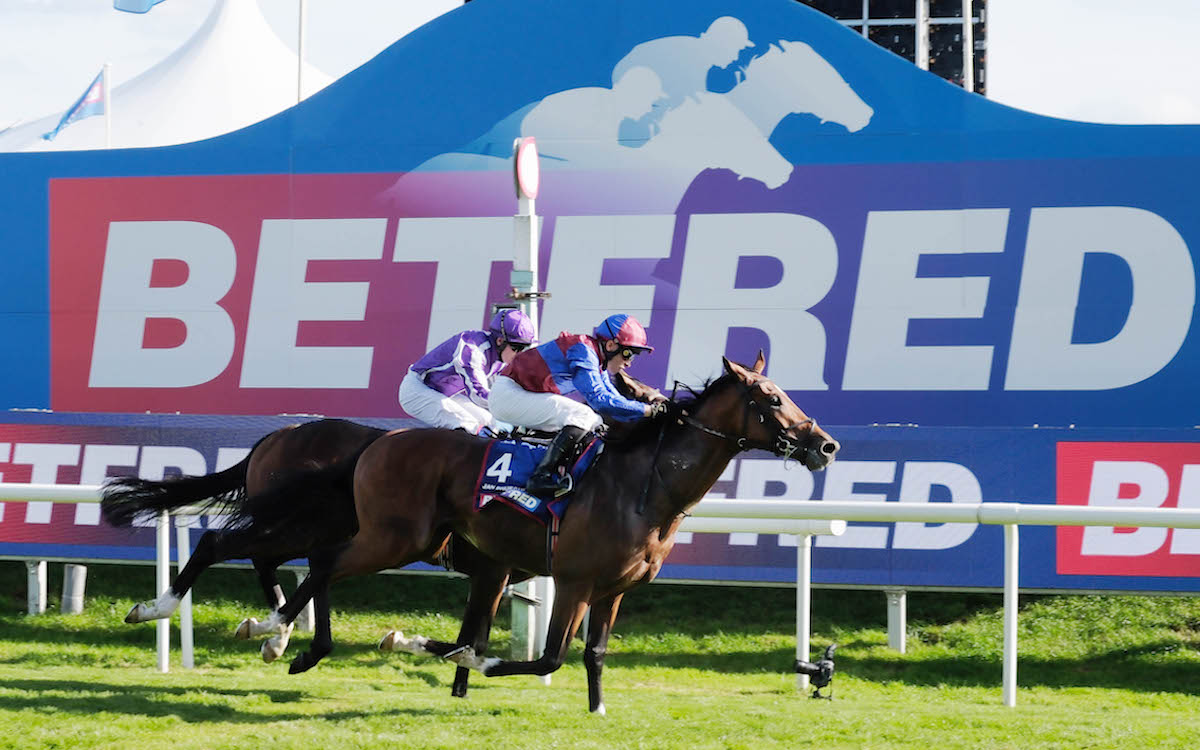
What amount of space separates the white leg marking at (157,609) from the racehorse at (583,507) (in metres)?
0.47

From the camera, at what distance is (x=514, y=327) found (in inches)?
249

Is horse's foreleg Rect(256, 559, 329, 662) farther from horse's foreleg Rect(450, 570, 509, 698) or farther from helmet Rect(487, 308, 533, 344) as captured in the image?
helmet Rect(487, 308, 533, 344)

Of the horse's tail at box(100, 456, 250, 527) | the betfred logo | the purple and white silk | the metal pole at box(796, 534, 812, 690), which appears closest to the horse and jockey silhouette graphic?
the purple and white silk

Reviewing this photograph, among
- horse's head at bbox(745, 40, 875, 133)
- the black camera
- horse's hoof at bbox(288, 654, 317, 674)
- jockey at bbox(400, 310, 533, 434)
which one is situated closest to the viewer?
horse's hoof at bbox(288, 654, 317, 674)

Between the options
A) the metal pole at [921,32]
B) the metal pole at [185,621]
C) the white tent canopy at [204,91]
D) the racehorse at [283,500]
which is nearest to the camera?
the racehorse at [283,500]

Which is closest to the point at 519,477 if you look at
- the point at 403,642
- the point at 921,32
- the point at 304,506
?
the point at 403,642

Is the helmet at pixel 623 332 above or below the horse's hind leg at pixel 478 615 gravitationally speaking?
above

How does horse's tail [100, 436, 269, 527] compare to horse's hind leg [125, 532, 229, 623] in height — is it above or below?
above

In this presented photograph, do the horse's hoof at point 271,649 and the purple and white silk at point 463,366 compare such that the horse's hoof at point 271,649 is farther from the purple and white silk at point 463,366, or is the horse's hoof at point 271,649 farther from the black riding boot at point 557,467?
the purple and white silk at point 463,366

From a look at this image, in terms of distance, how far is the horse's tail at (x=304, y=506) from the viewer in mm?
6020

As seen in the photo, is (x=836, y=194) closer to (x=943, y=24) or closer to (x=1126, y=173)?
(x=1126, y=173)

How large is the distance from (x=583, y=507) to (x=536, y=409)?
519 millimetres

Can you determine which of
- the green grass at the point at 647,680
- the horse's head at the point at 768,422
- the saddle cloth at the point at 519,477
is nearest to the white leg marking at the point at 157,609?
the green grass at the point at 647,680

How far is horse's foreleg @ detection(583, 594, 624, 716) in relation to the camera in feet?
18.0
